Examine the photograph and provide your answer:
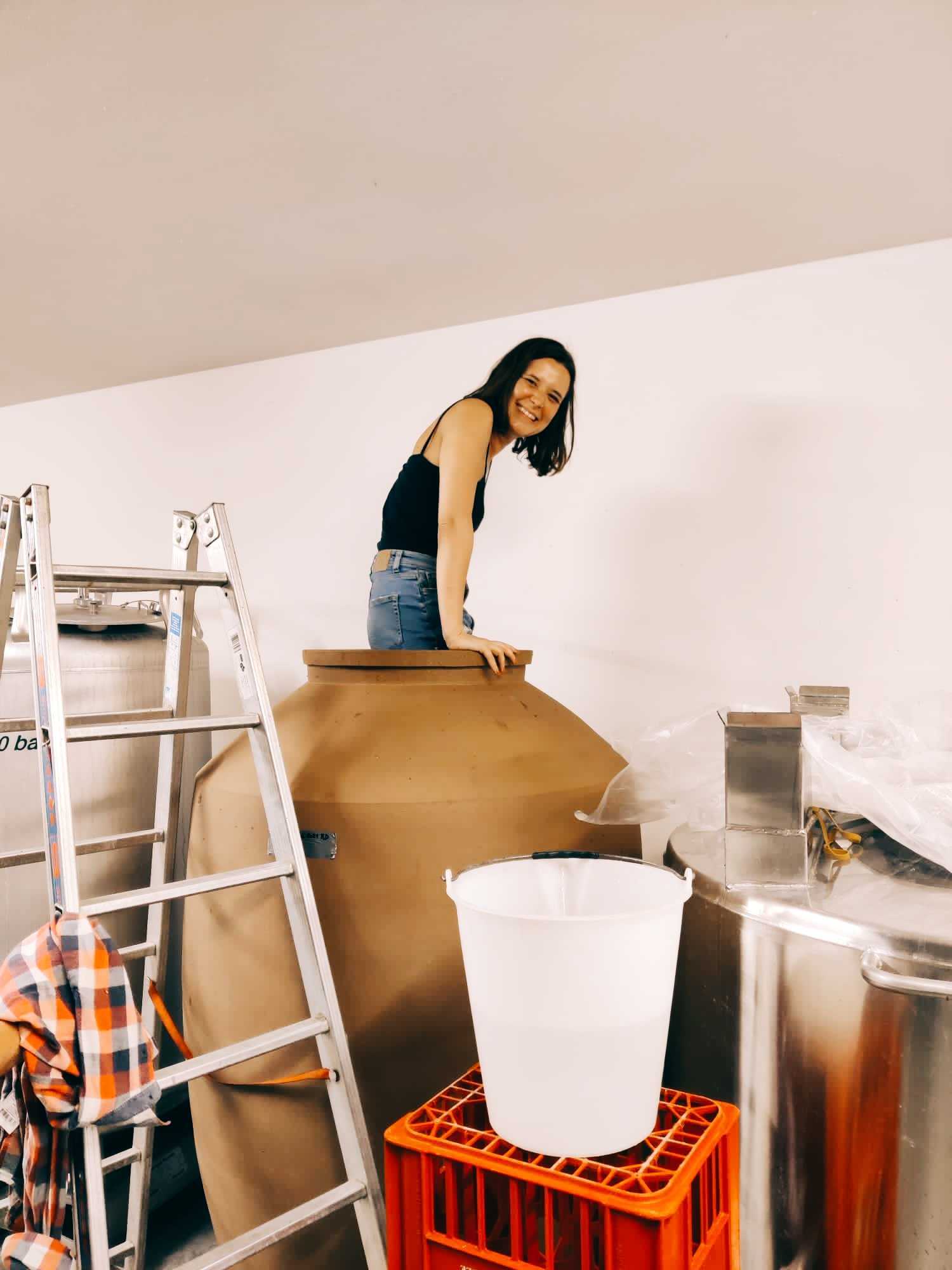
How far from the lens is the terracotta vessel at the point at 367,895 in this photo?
1438mm

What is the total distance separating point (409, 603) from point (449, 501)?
26cm

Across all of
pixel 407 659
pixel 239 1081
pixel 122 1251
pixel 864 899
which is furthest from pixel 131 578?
pixel 122 1251

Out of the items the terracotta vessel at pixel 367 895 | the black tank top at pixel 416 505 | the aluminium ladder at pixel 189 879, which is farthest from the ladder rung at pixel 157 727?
the black tank top at pixel 416 505

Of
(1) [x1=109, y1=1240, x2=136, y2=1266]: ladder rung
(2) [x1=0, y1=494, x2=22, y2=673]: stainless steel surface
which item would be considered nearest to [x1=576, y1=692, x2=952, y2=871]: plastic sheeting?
(2) [x1=0, y1=494, x2=22, y2=673]: stainless steel surface

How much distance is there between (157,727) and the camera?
141 centimetres

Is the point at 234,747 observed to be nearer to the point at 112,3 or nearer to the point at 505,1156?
the point at 505,1156

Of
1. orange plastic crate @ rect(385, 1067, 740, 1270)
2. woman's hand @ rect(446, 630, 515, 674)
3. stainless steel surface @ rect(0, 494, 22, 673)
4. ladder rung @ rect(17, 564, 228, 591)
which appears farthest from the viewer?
woman's hand @ rect(446, 630, 515, 674)

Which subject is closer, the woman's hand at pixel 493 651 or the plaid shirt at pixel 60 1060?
the plaid shirt at pixel 60 1060

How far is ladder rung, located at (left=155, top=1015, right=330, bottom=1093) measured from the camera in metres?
1.23

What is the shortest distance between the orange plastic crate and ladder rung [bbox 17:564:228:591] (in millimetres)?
953

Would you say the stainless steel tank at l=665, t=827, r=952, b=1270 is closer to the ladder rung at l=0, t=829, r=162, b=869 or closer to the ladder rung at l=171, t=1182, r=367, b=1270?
the ladder rung at l=171, t=1182, r=367, b=1270

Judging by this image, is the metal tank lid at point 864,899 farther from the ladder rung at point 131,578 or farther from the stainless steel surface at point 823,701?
the ladder rung at point 131,578

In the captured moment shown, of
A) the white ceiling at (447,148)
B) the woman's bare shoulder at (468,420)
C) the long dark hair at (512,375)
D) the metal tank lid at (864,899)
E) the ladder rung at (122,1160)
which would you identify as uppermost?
the white ceiling at (447,148)

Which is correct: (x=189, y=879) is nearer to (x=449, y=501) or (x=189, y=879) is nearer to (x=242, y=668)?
(x=242, y=668)
